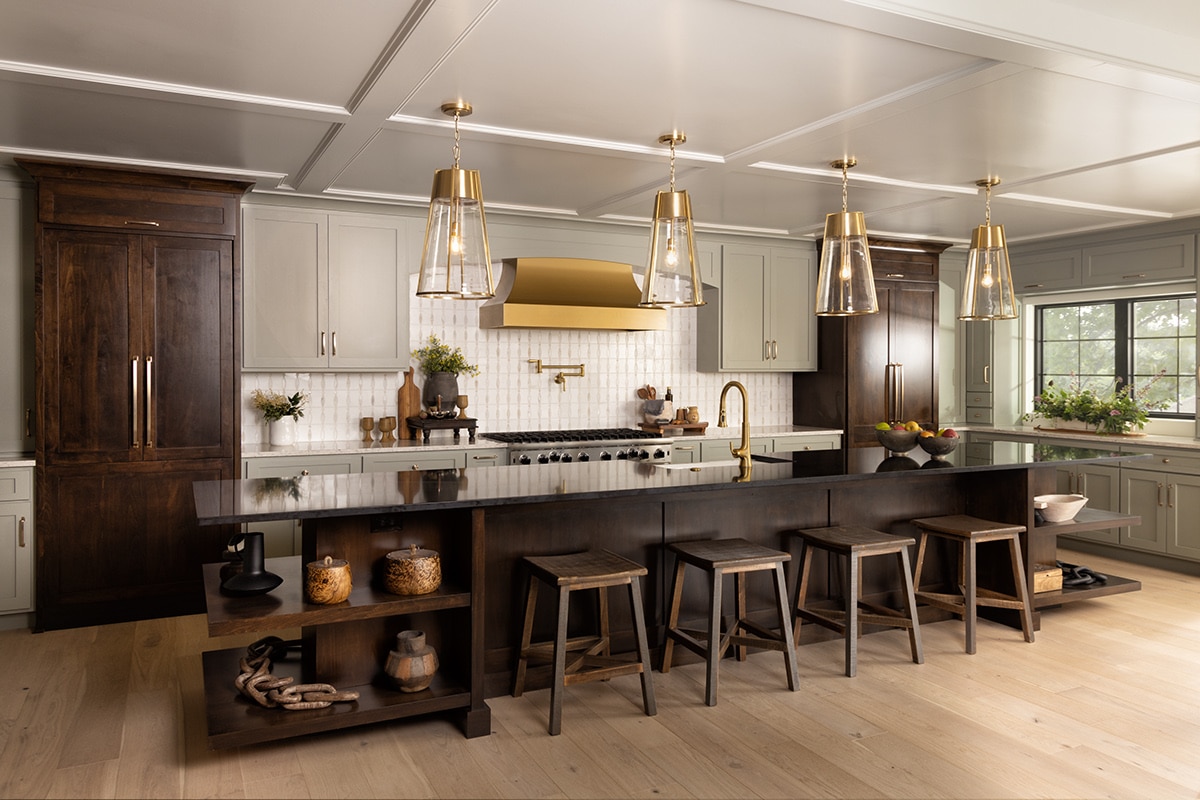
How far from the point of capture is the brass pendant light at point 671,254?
359 cm

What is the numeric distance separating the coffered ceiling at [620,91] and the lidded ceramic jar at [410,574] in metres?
1.78

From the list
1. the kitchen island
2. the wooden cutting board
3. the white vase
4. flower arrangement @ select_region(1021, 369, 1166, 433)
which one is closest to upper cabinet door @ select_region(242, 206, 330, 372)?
the white vase

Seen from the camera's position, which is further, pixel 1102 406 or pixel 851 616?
pixel 1102 406

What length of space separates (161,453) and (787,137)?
12.3ft

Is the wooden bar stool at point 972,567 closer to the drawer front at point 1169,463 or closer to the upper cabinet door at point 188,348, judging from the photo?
the drawer front at point 1169,463

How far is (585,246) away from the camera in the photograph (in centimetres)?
628

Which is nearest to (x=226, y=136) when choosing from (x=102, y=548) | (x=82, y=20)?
(x=82, y=20)

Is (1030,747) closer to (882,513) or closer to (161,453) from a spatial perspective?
(882,513)

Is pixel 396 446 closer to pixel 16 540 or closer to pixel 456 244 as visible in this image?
pixel 16 540

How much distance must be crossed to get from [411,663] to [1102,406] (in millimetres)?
5901

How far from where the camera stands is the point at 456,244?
3158mm

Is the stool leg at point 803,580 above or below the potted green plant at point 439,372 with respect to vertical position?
below

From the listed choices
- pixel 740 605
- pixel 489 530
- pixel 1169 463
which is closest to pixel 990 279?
pixel 740 605

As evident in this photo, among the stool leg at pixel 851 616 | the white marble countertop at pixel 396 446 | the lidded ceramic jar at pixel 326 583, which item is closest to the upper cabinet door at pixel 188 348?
the white marble countertop at pixel 396 446
